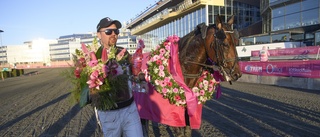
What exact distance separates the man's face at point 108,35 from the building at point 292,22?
18.5 m

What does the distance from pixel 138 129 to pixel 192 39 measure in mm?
1433

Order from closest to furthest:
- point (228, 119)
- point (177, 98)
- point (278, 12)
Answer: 1. point (177, 98)
2. point (228, 119)
3. point (278, 12)

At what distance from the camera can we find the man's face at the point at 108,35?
265 cm

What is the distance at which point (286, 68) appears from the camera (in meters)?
10.9

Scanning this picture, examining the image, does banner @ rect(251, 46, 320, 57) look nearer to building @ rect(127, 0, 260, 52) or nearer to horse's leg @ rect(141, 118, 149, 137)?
building @ rect(127, 0, 260, 52)

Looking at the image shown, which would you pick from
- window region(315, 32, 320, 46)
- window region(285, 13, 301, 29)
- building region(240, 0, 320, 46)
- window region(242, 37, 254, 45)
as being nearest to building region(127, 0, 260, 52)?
window region(242, 37, 254, 45)

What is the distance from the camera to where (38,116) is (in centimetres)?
696

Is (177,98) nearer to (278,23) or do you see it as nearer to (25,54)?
(278,23)

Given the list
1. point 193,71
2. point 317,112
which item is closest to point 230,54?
point 193,71

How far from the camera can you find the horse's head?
2.65m

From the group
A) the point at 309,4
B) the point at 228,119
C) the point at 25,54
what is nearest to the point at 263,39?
the point at 309,4

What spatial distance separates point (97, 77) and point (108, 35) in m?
0.67

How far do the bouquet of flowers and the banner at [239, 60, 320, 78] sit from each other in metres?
10.1

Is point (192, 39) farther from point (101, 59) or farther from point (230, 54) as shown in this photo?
point (101, 59)
